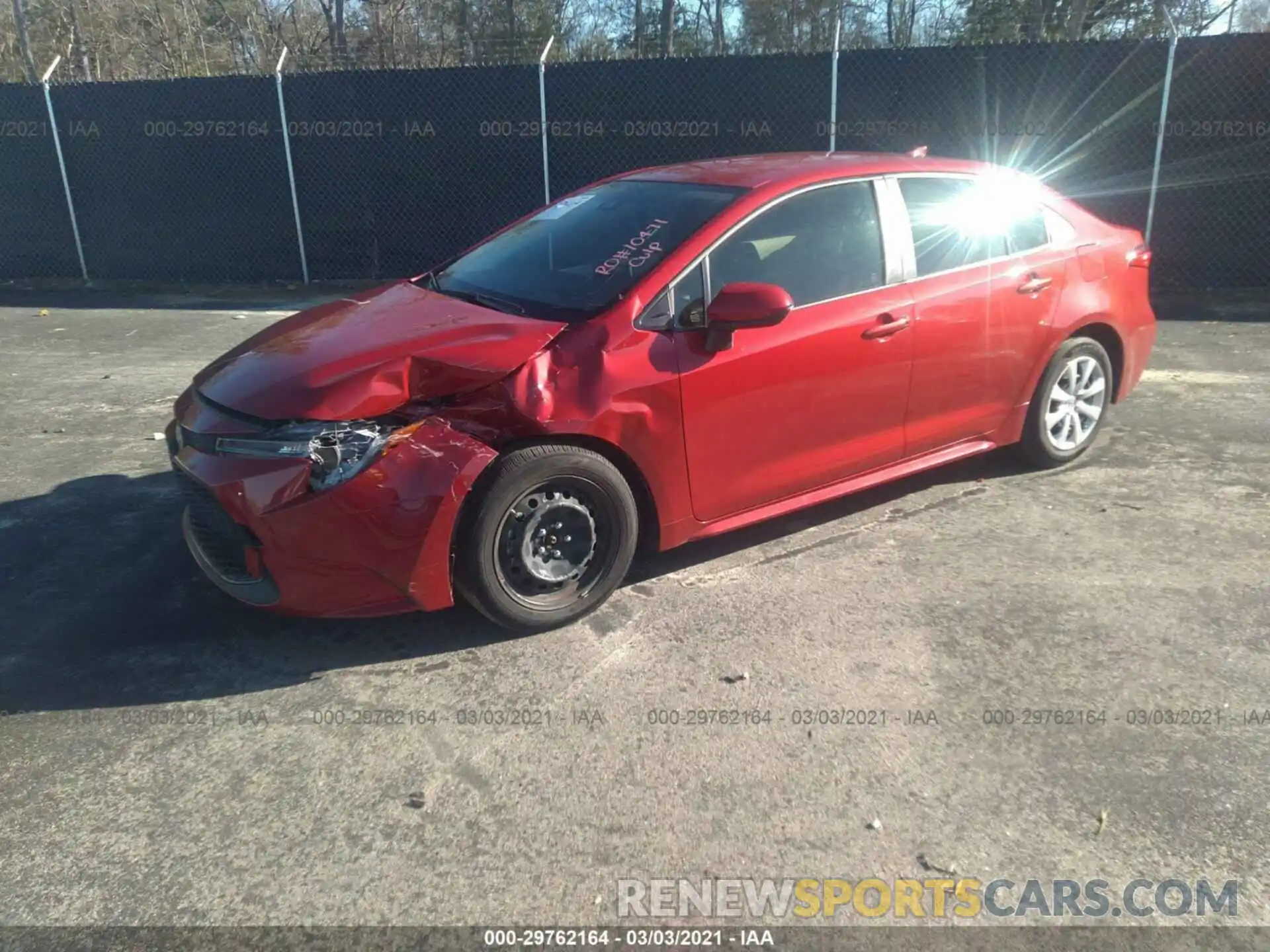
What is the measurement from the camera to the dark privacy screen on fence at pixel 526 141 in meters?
9.66

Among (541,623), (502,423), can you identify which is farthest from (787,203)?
(541,623)

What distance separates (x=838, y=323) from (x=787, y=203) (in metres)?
0.56

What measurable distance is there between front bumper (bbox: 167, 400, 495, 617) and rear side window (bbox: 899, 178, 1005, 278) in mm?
2353

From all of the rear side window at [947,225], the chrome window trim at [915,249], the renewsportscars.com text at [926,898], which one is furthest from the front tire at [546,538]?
the rear side window at [947,225]

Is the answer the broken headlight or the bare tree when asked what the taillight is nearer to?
the broken headlight

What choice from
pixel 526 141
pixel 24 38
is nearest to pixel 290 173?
pixel 526 141

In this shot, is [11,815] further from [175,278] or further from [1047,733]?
[175,278]

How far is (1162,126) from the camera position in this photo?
31.3 feet

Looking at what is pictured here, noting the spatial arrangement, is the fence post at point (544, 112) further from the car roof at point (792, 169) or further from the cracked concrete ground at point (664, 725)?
A: the cracked concrete ground at point (664, 725)

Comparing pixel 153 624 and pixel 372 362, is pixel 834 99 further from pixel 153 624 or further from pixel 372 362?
pixel 153 624

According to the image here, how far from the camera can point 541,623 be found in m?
3.70

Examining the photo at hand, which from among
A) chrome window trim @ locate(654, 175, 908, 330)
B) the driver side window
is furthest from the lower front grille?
the driver side window

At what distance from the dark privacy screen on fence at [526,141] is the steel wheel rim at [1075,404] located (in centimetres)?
553

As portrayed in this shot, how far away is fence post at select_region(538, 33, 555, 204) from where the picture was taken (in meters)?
10.5
